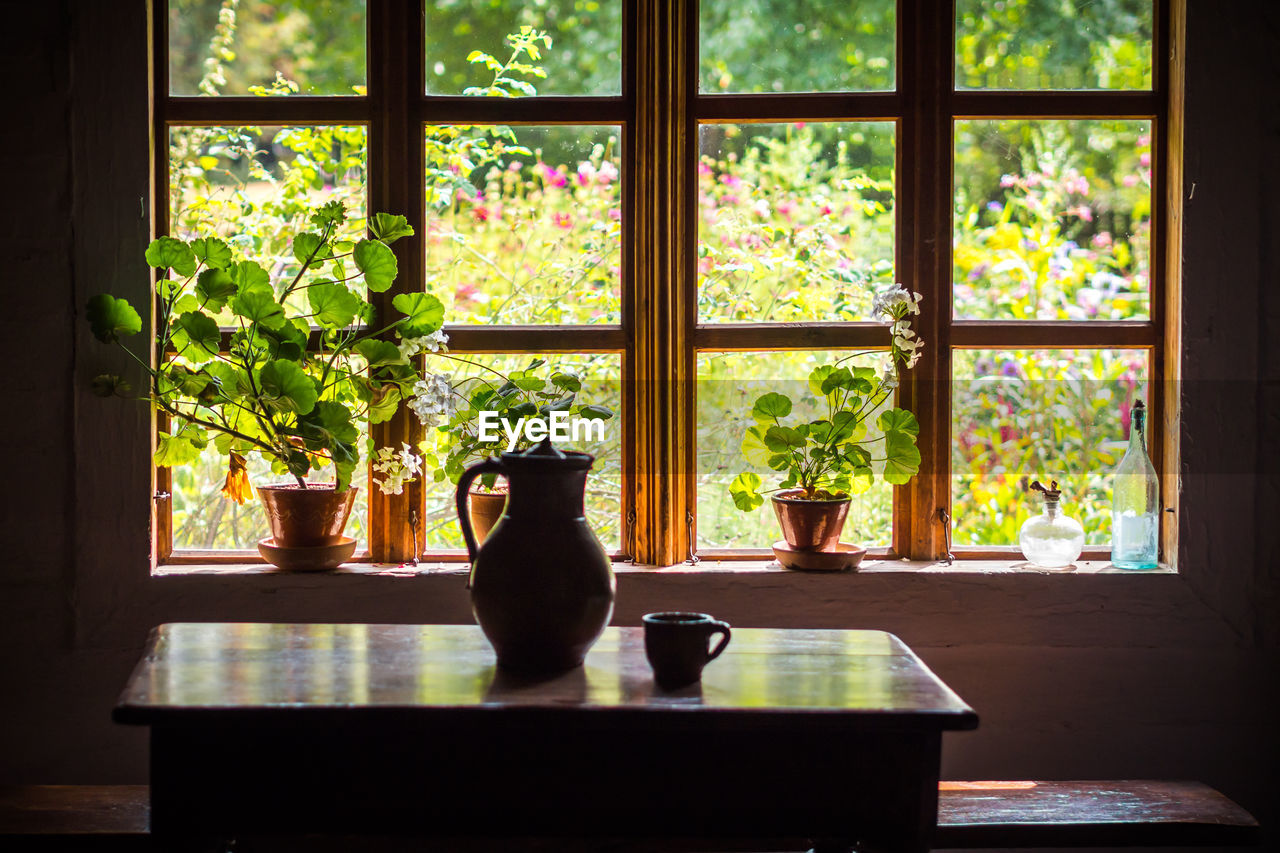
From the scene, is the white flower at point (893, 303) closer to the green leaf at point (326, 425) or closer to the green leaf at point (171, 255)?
the green leaf at point (326, 425)

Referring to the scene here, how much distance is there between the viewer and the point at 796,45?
2.61 m

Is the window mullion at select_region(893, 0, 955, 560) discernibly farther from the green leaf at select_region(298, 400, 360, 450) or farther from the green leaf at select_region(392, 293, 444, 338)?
the green leaf at select_region(298, 400, 360, 450)

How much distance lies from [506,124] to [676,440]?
91 centimetres

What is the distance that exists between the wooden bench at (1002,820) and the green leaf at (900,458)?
0.73 metres

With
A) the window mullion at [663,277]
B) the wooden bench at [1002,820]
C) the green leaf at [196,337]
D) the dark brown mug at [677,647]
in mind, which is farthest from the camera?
the window mullion at [663,277]

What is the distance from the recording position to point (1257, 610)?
Answer: 2.48 metres

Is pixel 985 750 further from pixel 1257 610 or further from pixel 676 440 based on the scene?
pixel 676 440

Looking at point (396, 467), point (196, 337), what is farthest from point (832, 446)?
point (196, 337)

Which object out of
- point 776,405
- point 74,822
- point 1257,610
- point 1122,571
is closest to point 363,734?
point 74,822

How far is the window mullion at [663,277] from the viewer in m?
2.56

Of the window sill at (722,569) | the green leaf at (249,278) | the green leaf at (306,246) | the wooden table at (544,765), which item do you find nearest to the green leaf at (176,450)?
the window sill at (722,569)

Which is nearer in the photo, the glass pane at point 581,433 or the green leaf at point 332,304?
the green leaf at point 332,304

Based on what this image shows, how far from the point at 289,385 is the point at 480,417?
44 centimetres

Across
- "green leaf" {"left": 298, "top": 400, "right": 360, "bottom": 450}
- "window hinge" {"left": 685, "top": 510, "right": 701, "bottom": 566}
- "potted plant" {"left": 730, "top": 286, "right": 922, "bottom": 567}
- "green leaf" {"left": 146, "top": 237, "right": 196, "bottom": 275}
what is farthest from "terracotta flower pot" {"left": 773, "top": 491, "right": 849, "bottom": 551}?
"green leaf" {"left": 146, "top": 237, "right": 196, "bottom": 275}
